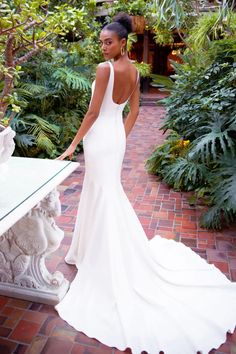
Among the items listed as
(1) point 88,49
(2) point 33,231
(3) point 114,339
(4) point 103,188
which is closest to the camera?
(3) point 114,339

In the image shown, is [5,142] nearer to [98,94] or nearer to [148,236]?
[98,94]

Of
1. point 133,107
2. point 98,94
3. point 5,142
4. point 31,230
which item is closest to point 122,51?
point 98,94

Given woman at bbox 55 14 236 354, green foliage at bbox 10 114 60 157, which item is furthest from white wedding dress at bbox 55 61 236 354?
green foliage at bbox 10 114 60 157

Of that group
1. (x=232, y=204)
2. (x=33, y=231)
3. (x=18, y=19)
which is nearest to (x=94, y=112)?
(x=18, y=19)

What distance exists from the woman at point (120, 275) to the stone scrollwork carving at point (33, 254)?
131mm

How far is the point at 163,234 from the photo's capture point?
2.79 meters

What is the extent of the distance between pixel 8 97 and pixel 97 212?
2.94ft

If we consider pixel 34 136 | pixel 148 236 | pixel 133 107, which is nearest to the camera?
pixel 133 107

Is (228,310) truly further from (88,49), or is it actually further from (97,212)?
(88,49)

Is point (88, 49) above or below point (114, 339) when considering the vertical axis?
above

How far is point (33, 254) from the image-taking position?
6.07 ft

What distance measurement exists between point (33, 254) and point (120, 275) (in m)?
0.56

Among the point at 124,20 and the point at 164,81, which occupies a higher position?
the point at 124,20

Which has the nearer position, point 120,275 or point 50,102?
point 120,275
